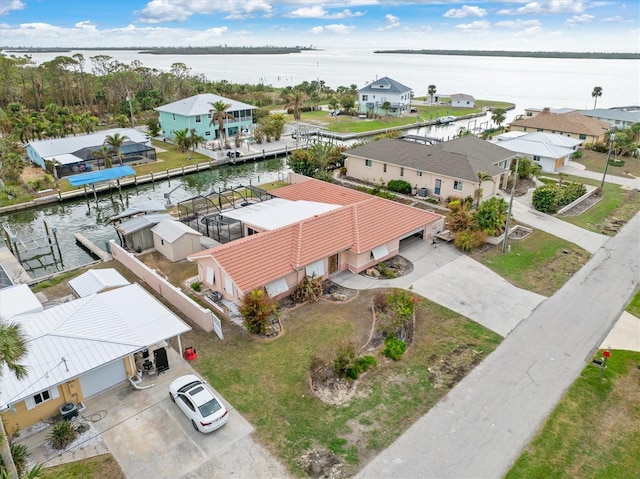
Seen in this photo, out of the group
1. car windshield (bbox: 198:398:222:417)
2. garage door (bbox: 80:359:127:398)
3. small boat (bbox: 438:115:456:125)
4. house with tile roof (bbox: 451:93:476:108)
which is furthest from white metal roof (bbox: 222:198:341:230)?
house with tile roof (bbox: 451:93:476:108)

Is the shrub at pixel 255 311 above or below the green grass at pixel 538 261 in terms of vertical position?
above

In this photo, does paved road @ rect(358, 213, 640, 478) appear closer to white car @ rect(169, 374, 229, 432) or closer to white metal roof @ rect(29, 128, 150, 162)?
white car @ rect(169, 374, 229, 432)

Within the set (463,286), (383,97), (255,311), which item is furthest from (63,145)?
(383,97)

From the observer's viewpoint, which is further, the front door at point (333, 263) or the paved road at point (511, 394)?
the front door at point (333, 263)

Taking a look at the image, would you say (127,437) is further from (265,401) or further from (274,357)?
(274,357)

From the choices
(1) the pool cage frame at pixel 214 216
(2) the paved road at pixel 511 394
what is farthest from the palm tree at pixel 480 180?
(1) the pool cage frame at pixel 214 216

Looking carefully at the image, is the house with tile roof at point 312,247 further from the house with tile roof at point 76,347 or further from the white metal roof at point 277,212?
the house with tile roof at point 76,347

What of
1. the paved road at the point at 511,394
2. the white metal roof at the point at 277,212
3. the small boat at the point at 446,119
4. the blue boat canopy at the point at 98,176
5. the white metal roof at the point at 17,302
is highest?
the white metal roof at the point at 277,212

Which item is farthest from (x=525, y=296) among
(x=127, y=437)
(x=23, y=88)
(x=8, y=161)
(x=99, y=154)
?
(x=23, y=88)
